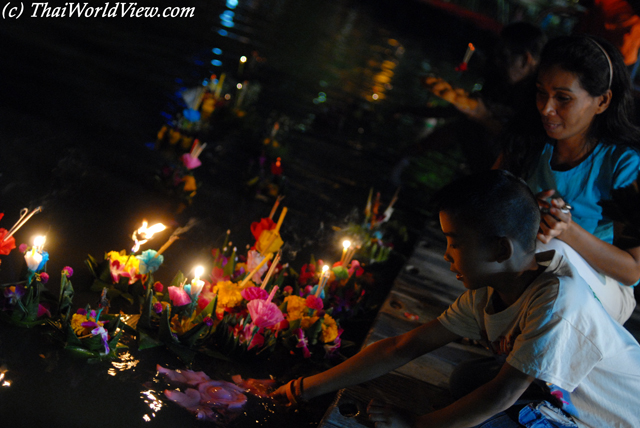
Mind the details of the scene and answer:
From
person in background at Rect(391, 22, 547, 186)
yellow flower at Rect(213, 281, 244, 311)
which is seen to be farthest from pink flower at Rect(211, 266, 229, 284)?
person in background at Rect(391, 22, 547, 186)

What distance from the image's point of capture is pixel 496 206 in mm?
1727

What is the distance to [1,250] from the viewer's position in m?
2.11

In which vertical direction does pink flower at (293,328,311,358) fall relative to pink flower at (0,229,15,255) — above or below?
below

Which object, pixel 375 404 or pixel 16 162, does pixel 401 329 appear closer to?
pixel 375 404

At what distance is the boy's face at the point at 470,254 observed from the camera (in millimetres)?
1759

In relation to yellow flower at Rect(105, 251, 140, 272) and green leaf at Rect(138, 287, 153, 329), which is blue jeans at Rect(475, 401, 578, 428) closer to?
green leaf at Rect(138, 287, 153, 329)

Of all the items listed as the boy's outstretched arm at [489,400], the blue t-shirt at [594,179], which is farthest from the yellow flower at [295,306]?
the blue t-shirt at [594,179]

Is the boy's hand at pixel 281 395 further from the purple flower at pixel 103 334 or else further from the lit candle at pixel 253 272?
the purple flower at pixel 103 334

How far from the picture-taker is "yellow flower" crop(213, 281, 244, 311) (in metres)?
2.43

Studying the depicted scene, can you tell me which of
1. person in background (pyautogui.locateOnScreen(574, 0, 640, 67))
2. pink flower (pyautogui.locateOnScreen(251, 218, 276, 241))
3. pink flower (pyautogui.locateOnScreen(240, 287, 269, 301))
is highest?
person in background (pyautogui.locateOnScreen(574, 0, 640, 67))

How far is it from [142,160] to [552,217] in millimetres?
3086

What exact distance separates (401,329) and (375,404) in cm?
89

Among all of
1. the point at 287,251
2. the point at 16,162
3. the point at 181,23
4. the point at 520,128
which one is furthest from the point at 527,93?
the point at 181,23

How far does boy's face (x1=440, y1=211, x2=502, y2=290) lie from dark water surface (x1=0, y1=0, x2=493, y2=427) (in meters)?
0.87
